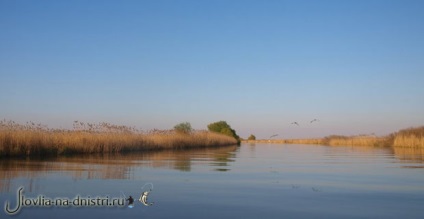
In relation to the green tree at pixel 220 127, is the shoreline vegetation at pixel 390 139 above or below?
below

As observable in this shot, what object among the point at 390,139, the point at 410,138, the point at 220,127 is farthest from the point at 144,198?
the point at 220,127

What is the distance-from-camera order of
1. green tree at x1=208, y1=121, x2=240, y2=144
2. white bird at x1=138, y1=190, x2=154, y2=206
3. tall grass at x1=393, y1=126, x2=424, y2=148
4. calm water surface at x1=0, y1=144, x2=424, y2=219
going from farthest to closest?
green tree at x1=208, y1=121, x2=240, y2=144 → tall grass at x1=393, y1=126, x2=424, y2=148 → white bird at x1=138, y1=190, x2=154, y2=206 → calm water surface at x1=0, y1=144, x2=424, y2=219

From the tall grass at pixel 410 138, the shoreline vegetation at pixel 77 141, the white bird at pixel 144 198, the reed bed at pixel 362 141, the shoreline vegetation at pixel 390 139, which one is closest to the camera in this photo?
the white bird at pixel 144 198

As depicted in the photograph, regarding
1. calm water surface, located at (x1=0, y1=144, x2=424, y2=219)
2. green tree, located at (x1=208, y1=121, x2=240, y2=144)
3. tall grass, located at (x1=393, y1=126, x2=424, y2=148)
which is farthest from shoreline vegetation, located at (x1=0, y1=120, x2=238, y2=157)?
green tree, located at (x1=208, y1=121, x2=240, y2=144)

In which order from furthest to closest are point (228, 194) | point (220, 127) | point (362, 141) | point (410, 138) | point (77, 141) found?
point (220, 127) < point (362, 141) < point (410, 138) < point (77, 141) < point (228, 194)

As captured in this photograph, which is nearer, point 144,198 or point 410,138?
point 144,198

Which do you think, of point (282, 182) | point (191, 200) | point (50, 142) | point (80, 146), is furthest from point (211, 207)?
point (80, 146)

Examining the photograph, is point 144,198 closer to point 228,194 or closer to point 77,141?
point 228,194

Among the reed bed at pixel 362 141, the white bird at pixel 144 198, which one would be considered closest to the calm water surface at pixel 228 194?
the white bird at pixel 144 198

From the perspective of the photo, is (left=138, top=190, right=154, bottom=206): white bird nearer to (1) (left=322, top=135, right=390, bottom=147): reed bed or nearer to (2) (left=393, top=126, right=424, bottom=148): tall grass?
(2) (left=393, top=126, right=424, bottom=148): tall grass

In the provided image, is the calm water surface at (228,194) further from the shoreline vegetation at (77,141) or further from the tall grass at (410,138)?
the tall grass at (410,138)

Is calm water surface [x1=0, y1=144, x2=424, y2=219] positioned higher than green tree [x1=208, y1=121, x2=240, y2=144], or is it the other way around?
green tree [x1=208, y1=121, x2=240, y2=144]

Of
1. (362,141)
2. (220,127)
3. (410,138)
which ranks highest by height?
(220,127)

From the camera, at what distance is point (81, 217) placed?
16.2 ft
